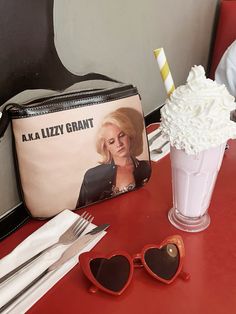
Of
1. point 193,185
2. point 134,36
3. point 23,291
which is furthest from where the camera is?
point 134,36

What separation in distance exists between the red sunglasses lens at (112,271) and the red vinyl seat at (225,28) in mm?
1043

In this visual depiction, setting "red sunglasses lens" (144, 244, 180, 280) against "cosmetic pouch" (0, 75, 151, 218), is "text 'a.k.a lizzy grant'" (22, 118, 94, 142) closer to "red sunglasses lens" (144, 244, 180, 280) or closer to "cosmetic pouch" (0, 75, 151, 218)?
"cosmetic pouch" (0, 75, 151, 218)

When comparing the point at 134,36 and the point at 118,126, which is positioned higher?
the point at 134,36

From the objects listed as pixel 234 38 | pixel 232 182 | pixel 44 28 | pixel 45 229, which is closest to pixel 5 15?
pixel 44 28

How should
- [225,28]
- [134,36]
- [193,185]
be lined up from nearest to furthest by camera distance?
[193,185]
[134,36]
[225,28]

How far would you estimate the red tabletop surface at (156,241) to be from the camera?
53cm

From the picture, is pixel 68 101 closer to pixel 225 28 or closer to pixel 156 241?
pixel 156 241

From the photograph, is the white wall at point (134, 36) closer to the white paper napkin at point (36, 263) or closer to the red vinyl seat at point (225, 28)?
the red vinyl seat at point (225, 28)

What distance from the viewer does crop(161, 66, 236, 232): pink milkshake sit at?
22.3 inches

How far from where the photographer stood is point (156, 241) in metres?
0.65

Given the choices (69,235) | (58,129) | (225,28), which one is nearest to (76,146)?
(58,129)

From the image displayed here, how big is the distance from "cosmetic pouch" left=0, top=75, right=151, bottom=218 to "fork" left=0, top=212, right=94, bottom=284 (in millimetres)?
39

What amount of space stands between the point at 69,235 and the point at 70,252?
0.04 m

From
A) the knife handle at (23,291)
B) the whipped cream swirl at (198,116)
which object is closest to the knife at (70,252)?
the knife handle at (23,291)
